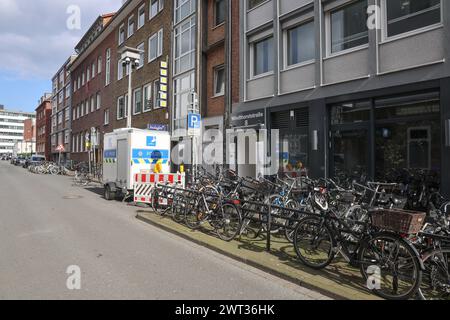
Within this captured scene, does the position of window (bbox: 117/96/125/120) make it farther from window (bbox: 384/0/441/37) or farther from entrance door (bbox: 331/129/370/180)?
window (bbox: 384/0/441/37)

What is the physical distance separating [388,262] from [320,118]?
23.8 feet

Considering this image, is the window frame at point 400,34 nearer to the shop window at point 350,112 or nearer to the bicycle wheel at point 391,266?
the shop window at point 350,112

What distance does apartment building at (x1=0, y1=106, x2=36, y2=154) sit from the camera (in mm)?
127938

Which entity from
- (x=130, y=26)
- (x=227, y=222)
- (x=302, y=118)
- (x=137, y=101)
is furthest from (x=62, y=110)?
(x=227, y=222)

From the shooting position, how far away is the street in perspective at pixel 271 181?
4.57m

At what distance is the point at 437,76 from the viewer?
8.28m

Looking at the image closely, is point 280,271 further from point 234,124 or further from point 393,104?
point 234,124

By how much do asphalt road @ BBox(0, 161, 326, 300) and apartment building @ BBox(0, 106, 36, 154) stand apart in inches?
5381

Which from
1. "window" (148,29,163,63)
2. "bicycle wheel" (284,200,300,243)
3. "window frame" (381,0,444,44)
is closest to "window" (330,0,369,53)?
"window frame" (381,0,444,44)

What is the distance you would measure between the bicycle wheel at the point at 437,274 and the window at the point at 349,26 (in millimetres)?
7460

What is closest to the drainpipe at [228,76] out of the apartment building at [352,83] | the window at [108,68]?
the apartment building at [352,83]

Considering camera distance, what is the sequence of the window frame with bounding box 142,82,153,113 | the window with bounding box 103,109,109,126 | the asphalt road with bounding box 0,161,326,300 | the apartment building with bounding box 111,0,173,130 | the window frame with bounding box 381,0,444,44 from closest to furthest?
the asphalt road with bounding box 0,161,326,300 → the window frame with bounding box 381,0,444,44 → the apartment building with bounding box 111,0,173,130 → the window frame with bounding box 142,82,153,113 → the window with bounding box 103,109,109,126
